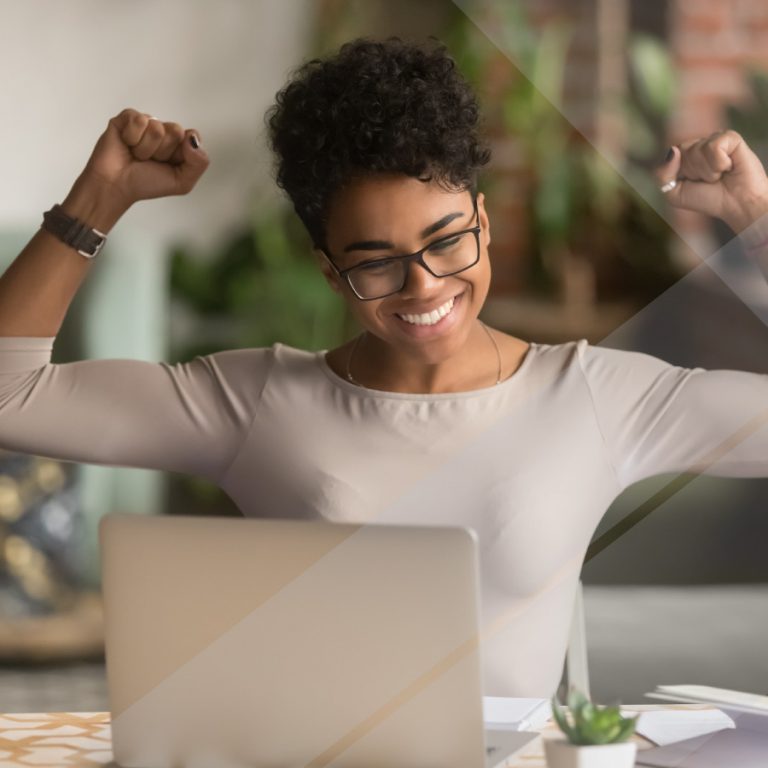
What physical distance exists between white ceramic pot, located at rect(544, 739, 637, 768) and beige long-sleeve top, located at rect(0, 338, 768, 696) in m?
0.54

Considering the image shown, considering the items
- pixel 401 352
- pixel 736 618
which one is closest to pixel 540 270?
pixel 736 618

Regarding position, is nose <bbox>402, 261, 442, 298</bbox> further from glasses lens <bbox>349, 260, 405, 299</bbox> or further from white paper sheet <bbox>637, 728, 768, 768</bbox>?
white paper sheet <bbox>637, 728, 768, 768</bbox>

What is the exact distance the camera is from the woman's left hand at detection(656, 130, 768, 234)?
5.53 feet

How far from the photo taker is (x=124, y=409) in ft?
5.71

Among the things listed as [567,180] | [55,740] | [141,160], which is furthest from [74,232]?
[567,180]

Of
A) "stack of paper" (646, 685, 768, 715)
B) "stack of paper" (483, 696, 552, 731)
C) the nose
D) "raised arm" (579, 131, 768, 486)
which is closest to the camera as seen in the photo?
"stack of paper" (646, 685, 768, 715)

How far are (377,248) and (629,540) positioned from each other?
2.30 m

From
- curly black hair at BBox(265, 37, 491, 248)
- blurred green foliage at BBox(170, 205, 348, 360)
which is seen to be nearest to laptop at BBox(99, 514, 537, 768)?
curly black hair at BBox(265, 37, 491, 248)

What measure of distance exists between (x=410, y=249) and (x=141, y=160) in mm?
422

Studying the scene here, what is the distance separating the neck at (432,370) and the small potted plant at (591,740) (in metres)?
0.71

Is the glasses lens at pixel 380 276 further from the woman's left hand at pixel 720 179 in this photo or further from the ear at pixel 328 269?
the woman's left hand at pixel 720 179

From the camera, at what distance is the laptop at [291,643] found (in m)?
1.09

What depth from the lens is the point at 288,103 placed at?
168 cm

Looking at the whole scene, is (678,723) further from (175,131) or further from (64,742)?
(175,131)
